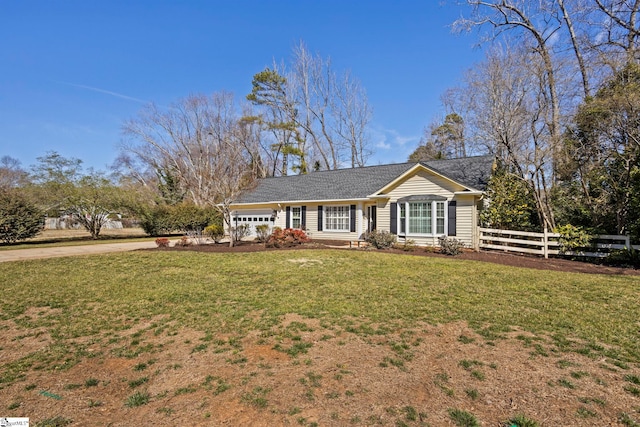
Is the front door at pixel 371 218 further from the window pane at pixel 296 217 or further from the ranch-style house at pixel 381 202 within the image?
the window pane at pixel 296 217

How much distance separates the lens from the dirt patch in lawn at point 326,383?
277 cm

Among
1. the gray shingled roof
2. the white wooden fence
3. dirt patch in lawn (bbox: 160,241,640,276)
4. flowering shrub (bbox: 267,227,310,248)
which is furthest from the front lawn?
the gray shingled roof

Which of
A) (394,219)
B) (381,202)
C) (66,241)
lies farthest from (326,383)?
(66,241)

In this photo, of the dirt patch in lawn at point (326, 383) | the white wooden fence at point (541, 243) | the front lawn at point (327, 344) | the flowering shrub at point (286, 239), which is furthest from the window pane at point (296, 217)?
the dirt patch in lawn at point (326, 383)

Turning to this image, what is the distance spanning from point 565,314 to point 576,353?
5.97ft

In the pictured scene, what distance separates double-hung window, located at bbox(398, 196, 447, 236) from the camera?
1439 centimetres

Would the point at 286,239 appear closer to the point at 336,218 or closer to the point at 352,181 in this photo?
the point at 336,218

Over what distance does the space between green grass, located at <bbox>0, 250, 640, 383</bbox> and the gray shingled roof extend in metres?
6.62

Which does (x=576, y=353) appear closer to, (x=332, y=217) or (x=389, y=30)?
(x=332, y=217)

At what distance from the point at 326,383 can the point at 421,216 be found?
1265 centimetres

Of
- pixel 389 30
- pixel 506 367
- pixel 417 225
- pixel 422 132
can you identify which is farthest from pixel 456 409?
pixel 422 132

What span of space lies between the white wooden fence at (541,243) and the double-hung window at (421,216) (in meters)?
1.83

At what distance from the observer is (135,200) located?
74.9ft

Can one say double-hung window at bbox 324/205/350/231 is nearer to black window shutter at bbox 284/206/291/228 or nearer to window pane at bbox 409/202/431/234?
black window shutter at bbox 284/206/291/228
